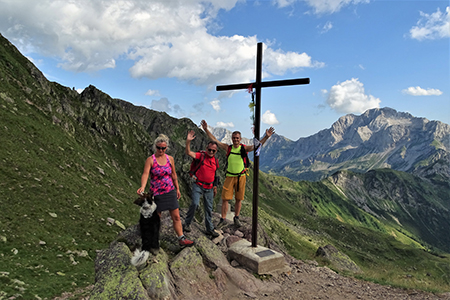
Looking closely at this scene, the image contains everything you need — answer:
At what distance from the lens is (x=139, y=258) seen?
773 cm

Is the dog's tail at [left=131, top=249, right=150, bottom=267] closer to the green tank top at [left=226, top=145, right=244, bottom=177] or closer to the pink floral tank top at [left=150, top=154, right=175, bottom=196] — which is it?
the pink floral tank top at [left=150, top=154, right=175, bottom=196]

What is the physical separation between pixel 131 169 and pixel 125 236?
68.6m

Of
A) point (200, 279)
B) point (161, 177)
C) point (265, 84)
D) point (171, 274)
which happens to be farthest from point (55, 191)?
point (265, 84)

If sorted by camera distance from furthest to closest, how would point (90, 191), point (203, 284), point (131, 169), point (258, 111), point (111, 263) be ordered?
point (131, 169) → point (90, 191) → point (258, 111) → point (203, 284) → point (111, 263)

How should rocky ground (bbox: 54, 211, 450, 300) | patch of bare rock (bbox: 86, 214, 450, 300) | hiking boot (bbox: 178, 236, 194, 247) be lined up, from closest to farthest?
patch of bare rock (bbox: 86, 214, 450, 300)
rocky ground (bbox: 54, 211, 450, 300)
hiking boot (bbox: 178, 236, 194, 247)

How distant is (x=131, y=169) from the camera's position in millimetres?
74500

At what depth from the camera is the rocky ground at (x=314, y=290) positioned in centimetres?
905

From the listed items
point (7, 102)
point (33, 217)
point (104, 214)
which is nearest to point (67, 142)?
point (7, 102)

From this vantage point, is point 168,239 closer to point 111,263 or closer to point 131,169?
point 111,263

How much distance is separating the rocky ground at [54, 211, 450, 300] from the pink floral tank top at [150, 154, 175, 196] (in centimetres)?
287

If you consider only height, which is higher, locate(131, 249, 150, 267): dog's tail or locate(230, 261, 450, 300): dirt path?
locate(131, 249, 150, 267): dog's tail

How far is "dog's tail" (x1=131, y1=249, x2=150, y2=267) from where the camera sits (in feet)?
25.3

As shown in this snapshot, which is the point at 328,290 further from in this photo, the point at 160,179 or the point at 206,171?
the point at 160,179

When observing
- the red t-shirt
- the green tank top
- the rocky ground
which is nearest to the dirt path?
the rocky ground
